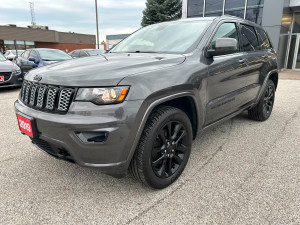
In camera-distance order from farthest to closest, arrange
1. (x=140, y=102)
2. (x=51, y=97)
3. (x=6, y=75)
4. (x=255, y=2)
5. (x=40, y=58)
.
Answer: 1. (x=255, y=2)
2. (x=40, y=58)
3. (x=6, y=75)
4. (x=51, y=97)
5. (x=140, y=102)

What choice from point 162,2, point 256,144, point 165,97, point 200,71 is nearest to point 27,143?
point 165,97

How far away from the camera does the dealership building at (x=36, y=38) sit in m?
36.5

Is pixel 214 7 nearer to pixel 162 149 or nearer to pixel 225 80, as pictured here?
pixel 225 80

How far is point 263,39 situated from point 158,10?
20.4 metres

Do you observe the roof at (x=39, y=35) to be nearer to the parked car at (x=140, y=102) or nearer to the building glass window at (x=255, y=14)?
the building glass window at (x=255, y=14)

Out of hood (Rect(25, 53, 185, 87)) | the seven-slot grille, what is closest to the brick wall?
the seven-slot grille

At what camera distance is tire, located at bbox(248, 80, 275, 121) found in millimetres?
4109

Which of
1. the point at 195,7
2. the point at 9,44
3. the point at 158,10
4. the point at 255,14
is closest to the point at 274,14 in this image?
the point at 255,14

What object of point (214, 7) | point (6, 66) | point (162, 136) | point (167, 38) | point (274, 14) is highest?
point (214, 7)

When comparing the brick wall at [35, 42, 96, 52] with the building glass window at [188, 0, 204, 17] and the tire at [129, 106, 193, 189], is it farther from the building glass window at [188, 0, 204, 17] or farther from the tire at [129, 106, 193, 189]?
the tire at [129, 106, 193, 189]

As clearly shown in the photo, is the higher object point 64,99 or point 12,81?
point 64,99

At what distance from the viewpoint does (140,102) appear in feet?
5.99

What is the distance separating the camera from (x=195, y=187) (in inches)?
90.2

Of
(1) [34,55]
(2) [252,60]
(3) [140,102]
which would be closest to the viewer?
(3) [140,102]
